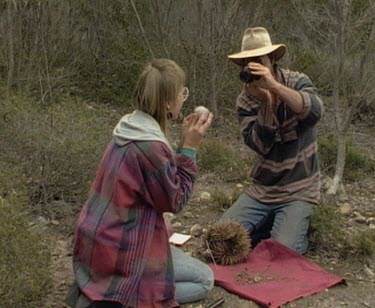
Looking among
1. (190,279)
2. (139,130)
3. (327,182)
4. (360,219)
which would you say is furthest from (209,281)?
(327,182)

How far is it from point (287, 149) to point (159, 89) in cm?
140

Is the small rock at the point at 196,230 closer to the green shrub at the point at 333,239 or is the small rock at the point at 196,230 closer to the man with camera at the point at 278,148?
the man with camera at the point at 278,148

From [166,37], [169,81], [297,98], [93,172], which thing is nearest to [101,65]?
[166,37]

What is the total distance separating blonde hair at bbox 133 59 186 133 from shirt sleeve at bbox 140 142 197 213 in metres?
0.15

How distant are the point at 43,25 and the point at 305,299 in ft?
20.8

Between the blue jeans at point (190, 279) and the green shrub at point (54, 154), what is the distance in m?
1.54

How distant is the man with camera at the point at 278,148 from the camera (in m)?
4.25

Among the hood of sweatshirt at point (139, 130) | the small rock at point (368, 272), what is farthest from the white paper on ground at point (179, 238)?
the hood of sweatshirt at point (139, 130)

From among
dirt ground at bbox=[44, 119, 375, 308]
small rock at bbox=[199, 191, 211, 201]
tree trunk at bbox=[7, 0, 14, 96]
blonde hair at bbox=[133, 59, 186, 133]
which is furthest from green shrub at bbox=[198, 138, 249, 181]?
blonde hair at bbox=[133, 59, 186, 133]

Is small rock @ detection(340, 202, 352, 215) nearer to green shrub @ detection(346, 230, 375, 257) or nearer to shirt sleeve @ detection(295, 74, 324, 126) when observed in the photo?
green shrub @ detection(346, 230, 375, 257)

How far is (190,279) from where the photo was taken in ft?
11.9

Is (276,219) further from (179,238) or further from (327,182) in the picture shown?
(327,182)

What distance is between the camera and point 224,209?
17.1ft

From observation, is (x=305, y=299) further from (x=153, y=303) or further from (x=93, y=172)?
(x=93, y=172)
